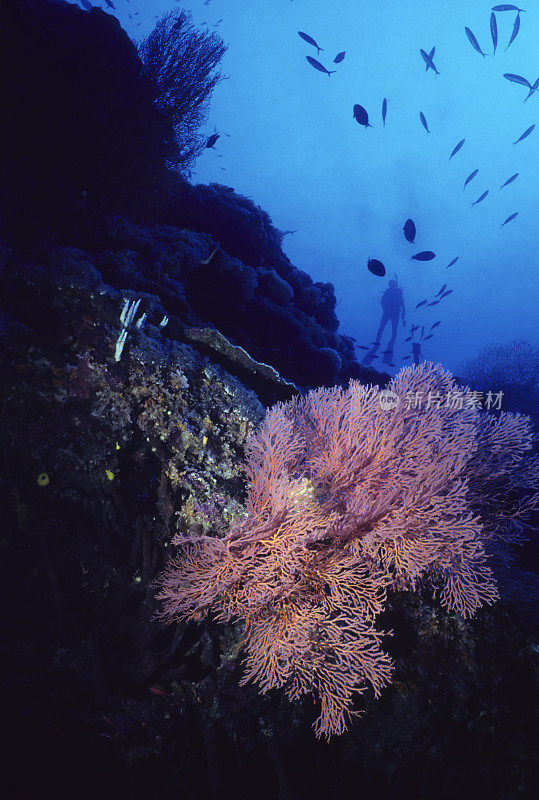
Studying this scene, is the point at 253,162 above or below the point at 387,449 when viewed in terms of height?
above

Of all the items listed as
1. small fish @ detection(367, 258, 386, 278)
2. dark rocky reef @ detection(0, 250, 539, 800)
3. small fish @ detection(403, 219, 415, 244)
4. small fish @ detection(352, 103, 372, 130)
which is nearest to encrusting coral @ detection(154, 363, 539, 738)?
dark rocky reef @ detection(0, 250, 539, 800)

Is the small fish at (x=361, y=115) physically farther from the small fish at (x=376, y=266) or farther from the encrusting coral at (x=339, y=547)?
the encrusting coral at (x=339, y=547)

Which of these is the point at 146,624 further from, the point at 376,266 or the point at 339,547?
the point at 376,266

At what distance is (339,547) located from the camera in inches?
95.6

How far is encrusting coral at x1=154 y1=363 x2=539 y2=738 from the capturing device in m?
2.22

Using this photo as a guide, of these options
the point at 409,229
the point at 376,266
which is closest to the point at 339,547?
the point at 376,266

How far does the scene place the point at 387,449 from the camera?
8.20 ft

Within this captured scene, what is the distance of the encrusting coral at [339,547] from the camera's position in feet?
7.29

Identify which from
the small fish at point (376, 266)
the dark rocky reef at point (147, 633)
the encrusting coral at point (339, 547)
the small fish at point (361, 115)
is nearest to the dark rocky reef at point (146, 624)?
the dark rocky reef at point (147, 633)

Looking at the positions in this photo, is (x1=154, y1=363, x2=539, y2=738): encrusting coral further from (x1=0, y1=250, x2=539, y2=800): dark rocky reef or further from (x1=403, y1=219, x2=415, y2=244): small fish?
(x1=403, y1=219, x2=415, y2=244): small fish

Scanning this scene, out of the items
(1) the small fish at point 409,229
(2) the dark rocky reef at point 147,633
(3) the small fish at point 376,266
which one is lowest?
(2) the dark rocky reef at point 147,633

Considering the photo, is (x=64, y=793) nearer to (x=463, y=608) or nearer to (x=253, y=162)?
(x=463, y=608)

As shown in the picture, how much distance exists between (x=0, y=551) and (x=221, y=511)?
6.57ft

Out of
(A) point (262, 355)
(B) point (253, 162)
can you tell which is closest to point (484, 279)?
(B) point (253, 162)
